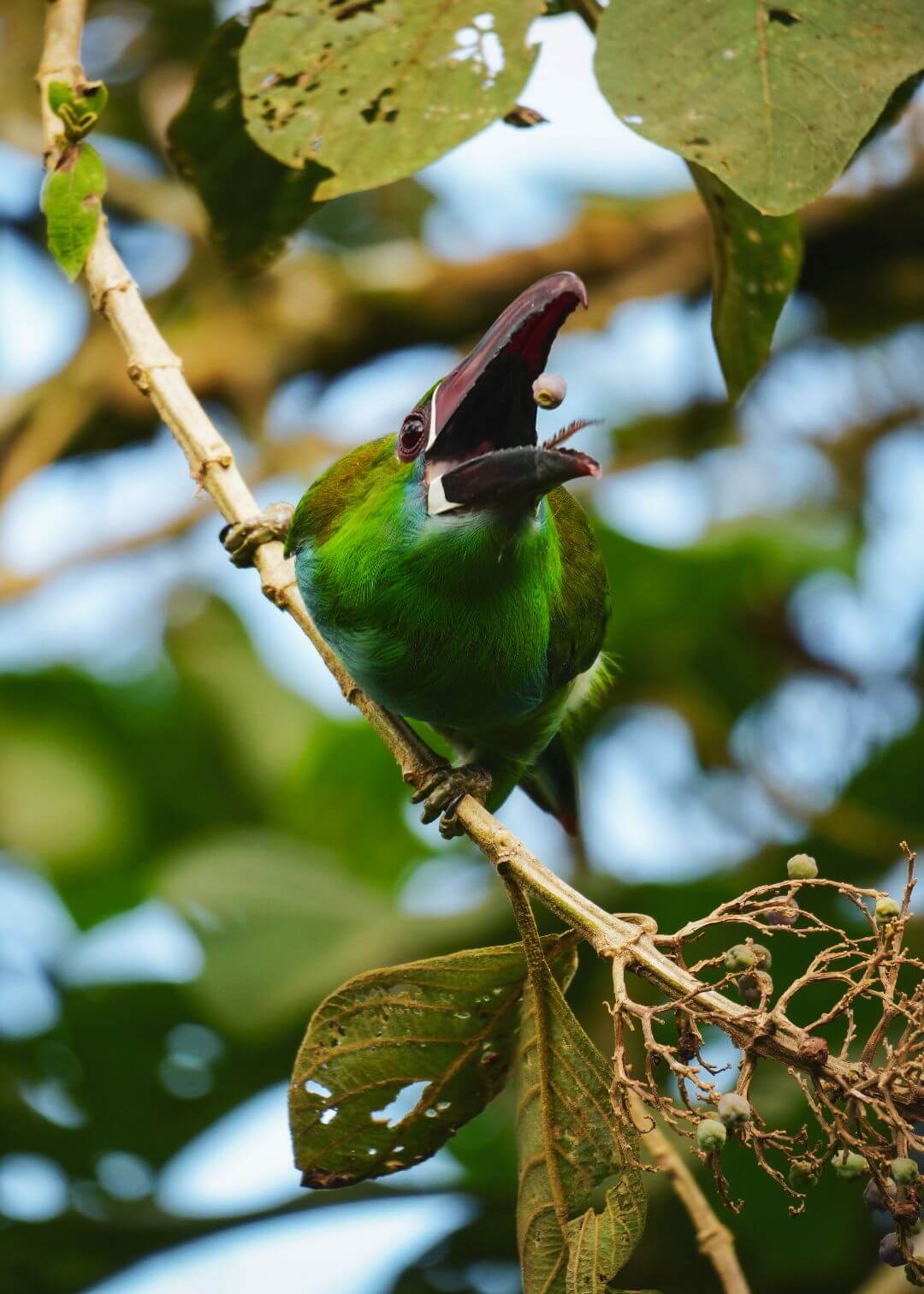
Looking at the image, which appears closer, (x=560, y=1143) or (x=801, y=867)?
(x=801, y=867)

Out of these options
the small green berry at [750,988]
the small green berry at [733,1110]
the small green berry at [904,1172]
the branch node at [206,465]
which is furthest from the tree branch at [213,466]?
the small green berry at [904,1172]

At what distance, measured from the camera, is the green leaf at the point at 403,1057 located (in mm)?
1993

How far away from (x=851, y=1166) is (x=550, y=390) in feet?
3.58

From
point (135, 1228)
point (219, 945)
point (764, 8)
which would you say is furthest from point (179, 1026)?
point (764, 8)

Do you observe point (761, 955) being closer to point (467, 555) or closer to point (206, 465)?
point (467, 555)

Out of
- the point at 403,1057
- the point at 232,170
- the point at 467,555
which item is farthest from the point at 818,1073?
the point at 232,170

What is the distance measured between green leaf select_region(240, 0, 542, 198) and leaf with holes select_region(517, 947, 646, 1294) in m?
1.17

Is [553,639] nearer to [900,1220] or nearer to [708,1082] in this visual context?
[708,1082]

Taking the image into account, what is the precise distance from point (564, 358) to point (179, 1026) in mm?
3114

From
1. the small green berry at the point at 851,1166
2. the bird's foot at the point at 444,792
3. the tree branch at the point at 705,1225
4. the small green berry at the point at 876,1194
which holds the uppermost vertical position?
the small green berry at the point at 851,1166

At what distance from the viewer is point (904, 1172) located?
150 cm

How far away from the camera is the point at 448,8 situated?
2197 millimetres

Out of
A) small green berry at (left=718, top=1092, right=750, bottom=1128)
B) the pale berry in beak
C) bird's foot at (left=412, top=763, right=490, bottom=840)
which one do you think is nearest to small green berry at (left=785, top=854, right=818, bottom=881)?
small green berry at (left=718, top=1092, right=750, bottom=1128)

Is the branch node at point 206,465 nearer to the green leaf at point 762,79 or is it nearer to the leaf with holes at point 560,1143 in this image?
the green leaf at point 762,79
